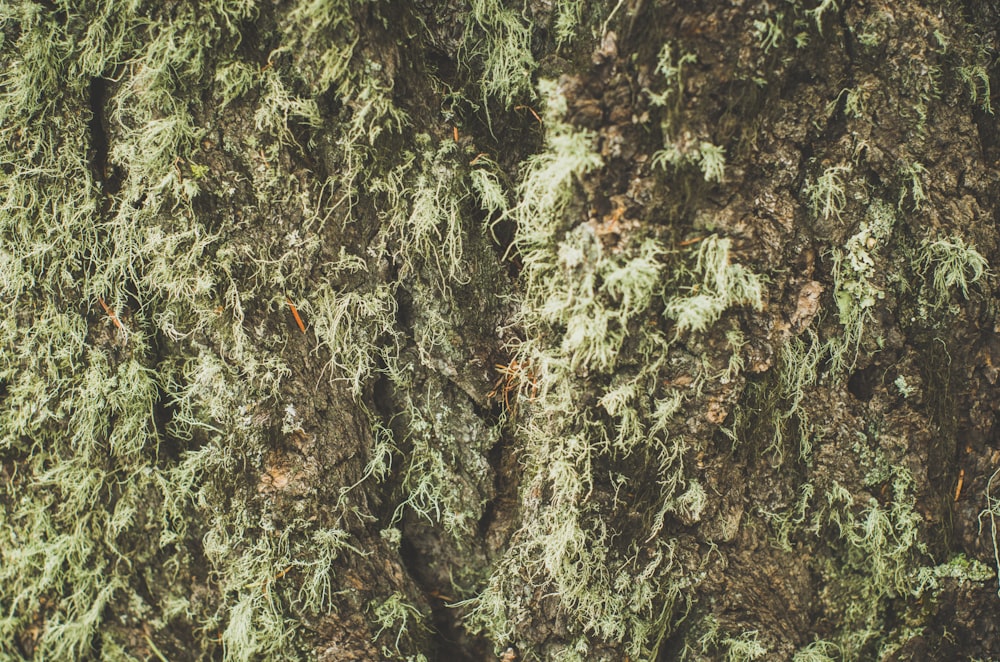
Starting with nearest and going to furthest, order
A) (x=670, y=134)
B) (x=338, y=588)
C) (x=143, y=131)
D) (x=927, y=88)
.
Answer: (x=670, y=134), (x=927, y=88), (x=143, y=131), (x=338, y=588)

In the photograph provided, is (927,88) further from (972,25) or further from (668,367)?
(668,367)

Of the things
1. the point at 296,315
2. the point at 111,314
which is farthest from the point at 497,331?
the point at 111,314

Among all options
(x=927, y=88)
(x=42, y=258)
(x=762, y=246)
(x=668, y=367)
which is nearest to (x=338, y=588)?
(x=668, y=367)

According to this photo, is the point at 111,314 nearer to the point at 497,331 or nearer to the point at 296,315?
the point at 296,315

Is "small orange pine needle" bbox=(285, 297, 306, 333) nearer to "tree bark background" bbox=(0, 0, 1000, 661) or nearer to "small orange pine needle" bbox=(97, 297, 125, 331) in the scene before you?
"tree bark background" bbox=(0, 0, 1000, 661)

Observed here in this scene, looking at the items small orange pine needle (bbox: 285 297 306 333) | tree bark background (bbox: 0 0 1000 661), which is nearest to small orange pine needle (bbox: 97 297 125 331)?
tree bark background (bbox: 0 0 1000 661)

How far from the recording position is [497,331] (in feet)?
5.56

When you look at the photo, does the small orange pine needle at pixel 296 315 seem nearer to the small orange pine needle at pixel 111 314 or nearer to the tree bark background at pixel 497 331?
the tree bark background at pixel 497 331

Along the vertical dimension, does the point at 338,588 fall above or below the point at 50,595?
above

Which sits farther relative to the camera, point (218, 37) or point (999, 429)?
point (999, 429)

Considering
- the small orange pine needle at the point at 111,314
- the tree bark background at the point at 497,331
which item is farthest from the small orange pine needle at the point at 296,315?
the small orange pine needle at the point at 111,314

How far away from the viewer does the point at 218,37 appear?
1530mm

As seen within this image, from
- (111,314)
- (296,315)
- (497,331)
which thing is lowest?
(111,314)

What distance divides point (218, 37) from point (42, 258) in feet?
2.75
